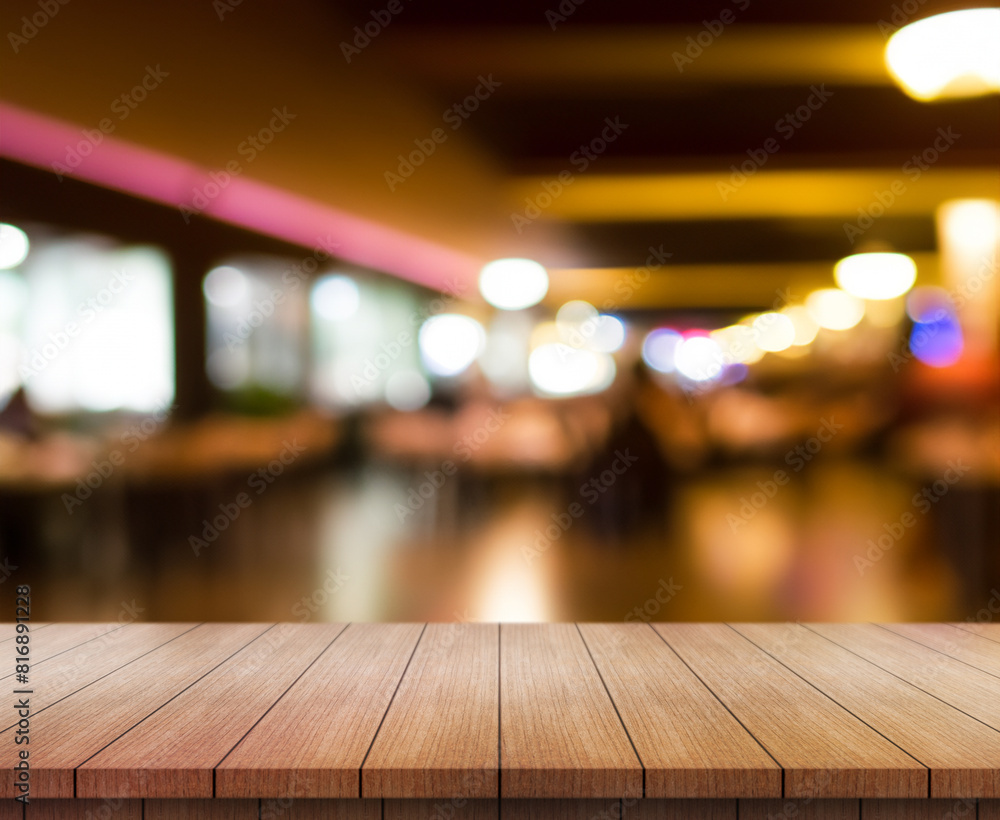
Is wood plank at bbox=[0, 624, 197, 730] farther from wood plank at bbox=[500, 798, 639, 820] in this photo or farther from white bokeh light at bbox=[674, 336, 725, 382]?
white bokeh light at bbox=[674, 336, 725, 382]

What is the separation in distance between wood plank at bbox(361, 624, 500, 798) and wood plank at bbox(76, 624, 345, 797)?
26 centimetres

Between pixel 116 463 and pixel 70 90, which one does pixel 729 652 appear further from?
pixel 70 90

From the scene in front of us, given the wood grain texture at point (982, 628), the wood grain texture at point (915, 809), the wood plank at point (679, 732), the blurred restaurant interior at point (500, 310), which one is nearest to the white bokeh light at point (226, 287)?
the blurred restaurant interior at point (500, 310)

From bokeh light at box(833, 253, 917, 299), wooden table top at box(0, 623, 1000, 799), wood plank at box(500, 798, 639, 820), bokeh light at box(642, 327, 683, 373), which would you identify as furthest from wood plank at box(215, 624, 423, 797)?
bokeh light at box(833, 253, 917, 299)

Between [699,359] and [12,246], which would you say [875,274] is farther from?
[12,246]

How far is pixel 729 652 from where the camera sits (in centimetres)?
211

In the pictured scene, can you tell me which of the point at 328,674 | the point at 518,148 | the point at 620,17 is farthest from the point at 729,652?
the point at 620,17

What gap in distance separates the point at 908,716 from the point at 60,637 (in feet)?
6.79

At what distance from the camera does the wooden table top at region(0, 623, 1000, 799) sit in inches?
54.0

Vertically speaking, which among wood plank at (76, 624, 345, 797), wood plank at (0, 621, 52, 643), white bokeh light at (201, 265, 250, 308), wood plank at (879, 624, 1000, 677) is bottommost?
wood plank at (0, 621, 52, 643)

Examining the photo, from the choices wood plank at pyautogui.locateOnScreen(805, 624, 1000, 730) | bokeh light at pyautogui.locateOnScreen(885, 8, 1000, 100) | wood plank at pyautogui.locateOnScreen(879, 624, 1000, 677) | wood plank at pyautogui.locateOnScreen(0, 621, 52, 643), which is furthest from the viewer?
bokeh light at pyautogui.locateOnScreen(885, 8, 1000, 100)

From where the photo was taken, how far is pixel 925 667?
1968 mm

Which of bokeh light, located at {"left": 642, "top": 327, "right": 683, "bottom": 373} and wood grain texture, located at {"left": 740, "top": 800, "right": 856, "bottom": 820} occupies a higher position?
bokeh light, located at {"left": 642, "top": 327, "right": 683, "bottom": 373}

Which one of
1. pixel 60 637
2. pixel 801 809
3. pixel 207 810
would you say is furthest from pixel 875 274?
pixel 60 637
